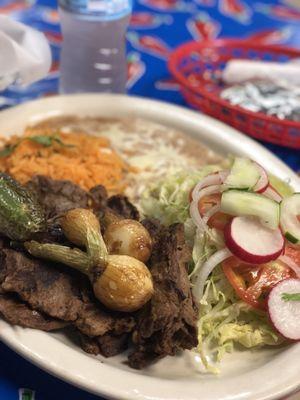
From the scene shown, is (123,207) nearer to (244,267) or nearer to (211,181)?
(211,181)

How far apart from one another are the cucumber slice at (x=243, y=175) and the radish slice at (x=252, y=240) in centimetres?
12

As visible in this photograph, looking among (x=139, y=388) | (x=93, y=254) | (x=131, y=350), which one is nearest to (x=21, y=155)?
(x=93, y=254)

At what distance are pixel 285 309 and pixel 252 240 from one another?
0.63 ft

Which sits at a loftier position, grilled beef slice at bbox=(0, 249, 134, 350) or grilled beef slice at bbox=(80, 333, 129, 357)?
grilled beef slice at bbox=(0, 249, 134, 350)

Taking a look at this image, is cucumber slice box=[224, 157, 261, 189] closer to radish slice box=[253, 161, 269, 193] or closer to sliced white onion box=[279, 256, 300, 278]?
radish slice box=[253, 161, 269, 193]

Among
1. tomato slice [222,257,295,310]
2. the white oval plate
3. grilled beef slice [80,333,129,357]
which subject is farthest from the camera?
tomato slice [222,257,295,310]

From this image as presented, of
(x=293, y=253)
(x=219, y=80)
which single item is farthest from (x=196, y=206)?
(x=219, y=80)

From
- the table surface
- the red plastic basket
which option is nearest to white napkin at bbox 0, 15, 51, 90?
the table surface

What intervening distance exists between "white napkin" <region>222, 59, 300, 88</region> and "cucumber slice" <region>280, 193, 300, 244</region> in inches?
53.0

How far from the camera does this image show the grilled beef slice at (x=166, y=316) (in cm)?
122

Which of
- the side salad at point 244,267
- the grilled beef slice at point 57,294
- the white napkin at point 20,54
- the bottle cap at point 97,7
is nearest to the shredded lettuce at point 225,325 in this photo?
the side salad at point 244,267

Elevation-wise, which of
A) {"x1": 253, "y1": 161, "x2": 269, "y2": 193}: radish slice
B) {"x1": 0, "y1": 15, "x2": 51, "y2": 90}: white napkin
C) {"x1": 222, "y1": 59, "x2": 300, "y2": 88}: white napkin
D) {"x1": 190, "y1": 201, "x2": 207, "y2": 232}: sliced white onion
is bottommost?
{"x1": 222, "y1": 59, "x2": 300, "y2": 88}: white napkin

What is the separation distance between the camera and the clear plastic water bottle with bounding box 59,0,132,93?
2.29 metres

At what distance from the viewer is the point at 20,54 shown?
2012mm
